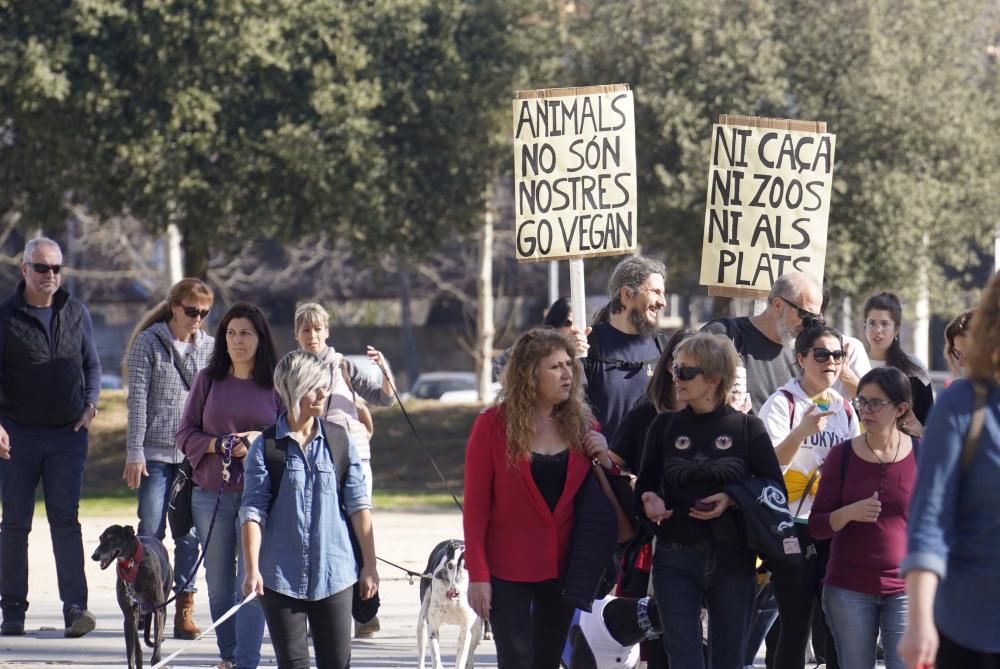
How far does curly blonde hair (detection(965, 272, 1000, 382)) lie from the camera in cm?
408

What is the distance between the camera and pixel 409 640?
9547 mm

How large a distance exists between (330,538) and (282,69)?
16.6 metres

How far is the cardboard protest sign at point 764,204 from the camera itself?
9.33 meters

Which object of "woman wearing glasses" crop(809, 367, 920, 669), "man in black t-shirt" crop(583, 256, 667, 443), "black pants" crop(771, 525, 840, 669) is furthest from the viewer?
"man in black t-shirt" crop(583, 256, 667, 443)

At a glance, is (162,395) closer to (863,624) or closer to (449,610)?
(449,610)

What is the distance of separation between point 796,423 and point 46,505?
15.3ft

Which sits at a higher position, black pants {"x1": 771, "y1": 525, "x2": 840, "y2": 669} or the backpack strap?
the backpack strap

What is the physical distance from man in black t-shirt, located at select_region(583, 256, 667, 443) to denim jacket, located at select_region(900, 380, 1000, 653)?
3392mm

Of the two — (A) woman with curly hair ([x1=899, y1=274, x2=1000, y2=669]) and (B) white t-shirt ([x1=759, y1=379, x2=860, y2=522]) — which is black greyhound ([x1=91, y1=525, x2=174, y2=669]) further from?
(A) woman with curly hair ([x1=899, y1=274, x2=1000, y2=669])

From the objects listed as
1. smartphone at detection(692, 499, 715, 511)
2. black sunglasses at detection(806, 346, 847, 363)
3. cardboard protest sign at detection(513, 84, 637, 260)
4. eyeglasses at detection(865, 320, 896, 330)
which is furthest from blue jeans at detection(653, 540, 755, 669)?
cardboard protest sign at detection(513, 84, 637, 260)

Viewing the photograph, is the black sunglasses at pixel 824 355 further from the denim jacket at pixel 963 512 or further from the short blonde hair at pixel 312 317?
the short blonde hair at pixel 312 317

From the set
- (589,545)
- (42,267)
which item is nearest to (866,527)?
(589,545)

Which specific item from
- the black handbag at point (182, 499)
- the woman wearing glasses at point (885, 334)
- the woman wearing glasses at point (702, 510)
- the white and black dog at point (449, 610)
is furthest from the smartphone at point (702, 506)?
the black handbag at point (182, 499)

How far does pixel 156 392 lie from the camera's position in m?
8.97
